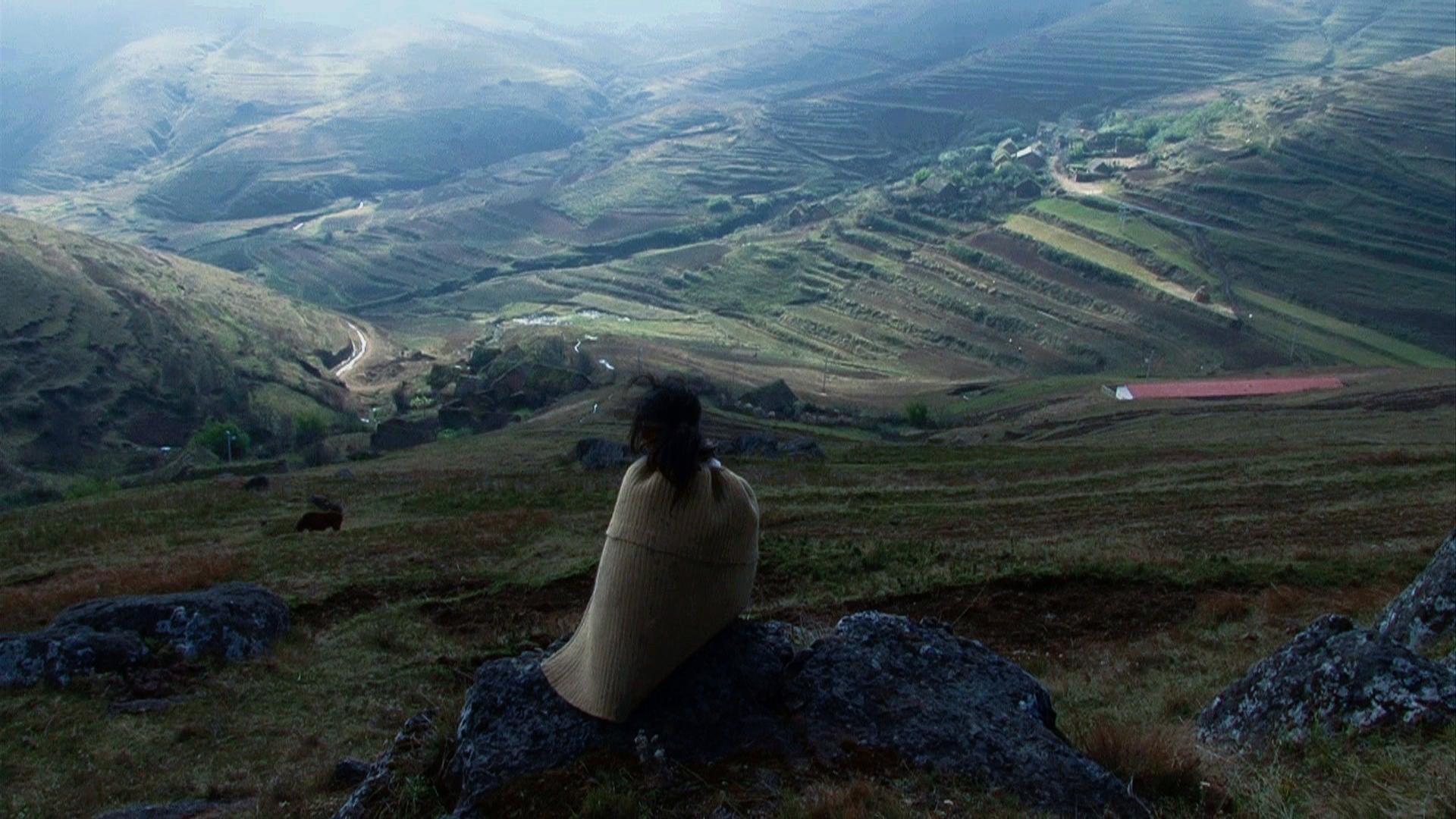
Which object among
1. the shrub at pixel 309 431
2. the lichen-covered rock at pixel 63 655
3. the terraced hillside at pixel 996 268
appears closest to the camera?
the lichen-covered rock at pixel 63 655

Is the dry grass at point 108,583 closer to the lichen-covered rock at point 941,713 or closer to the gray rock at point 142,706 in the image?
the gray rock at point 142,706

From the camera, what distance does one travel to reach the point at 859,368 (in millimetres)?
100062

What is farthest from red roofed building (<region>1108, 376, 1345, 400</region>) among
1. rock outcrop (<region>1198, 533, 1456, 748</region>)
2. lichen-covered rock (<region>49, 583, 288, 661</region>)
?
rock outcrop (<region>1198, 533, 1456, 748</region>)

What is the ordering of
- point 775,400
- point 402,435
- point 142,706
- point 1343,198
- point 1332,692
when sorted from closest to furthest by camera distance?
point 1332,692
point 142,706
point 402,435
point 775,400
point 1343,198

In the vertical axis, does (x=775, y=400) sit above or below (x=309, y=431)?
above

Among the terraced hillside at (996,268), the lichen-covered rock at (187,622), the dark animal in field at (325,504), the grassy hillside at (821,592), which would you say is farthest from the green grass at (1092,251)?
the lichen-covered rock at (187,622)

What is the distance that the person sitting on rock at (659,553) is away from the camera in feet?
25.9

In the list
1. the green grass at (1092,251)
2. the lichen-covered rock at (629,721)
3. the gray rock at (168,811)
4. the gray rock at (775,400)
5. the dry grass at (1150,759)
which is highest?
the lichen-covered rock at (629,721)

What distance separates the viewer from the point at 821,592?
18109mm

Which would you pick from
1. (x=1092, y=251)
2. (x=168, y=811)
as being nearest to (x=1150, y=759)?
(x=168, y=811)

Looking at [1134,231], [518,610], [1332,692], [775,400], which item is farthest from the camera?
[1134,231]

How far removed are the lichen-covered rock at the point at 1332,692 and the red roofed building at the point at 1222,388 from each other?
191 feet

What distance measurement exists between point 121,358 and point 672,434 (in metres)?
87.0

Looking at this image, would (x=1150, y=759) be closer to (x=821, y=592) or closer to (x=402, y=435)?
(x=821, y=592)
